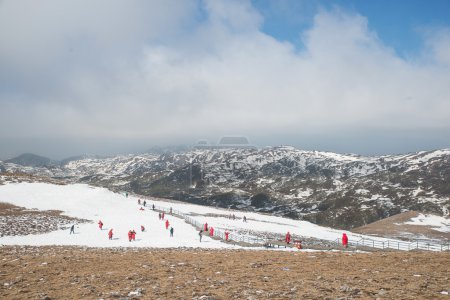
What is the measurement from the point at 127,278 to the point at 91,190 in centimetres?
7680

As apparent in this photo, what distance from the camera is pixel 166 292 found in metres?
12.6

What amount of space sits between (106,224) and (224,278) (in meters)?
48.1

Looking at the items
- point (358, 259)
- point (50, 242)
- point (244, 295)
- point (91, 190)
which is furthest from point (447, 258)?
point (91, 190)

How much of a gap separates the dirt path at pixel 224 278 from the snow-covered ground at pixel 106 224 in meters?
18.4

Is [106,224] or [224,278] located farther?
[106,224]

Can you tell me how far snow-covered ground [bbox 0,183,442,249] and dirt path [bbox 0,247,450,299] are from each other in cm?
1839

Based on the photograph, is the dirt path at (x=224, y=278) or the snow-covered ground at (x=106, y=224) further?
the snow-covered ground at (x=106, y=224)

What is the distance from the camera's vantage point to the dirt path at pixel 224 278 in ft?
40.2

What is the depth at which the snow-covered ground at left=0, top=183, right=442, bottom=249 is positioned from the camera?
4081cm

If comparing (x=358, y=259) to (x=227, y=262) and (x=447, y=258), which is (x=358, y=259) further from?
(x=227, y=262)

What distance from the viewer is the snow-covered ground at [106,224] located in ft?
134

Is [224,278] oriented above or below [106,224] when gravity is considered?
above

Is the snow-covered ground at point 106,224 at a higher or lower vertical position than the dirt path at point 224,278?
lower

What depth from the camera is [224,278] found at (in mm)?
15172
